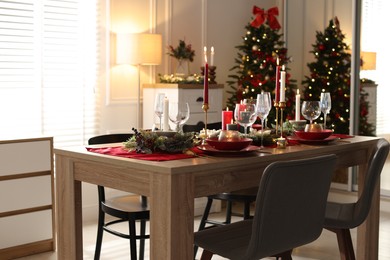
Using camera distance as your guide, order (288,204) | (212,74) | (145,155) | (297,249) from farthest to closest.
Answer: (212,74) < (297,249) < (145,155) < (288,204)

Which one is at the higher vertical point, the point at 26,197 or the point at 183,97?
the point at 183,97

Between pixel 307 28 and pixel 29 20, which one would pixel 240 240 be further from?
pixel 307 28

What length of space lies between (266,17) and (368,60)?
106 centimetres

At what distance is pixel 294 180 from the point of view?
2633mm

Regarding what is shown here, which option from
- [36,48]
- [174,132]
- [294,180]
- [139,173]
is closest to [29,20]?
[36,48]

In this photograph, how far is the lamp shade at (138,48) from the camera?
5.33 metres

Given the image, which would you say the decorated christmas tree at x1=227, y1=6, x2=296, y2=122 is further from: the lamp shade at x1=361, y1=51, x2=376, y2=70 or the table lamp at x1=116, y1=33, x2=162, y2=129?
the table lamp at x1=116, y1=33, x2=162, y2=129

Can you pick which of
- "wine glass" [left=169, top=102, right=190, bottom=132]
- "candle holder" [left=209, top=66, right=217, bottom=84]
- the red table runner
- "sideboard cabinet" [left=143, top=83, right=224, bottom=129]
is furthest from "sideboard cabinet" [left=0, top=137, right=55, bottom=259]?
"candle holder" [left=209, top=66, right=217, bottom=84]

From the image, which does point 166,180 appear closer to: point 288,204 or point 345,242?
point 288,204

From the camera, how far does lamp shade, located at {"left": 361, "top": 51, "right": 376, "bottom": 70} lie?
242 inches

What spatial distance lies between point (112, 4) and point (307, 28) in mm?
2206

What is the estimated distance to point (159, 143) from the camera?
2887 mm

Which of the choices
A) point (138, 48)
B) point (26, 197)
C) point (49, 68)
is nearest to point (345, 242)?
point (26, 197)

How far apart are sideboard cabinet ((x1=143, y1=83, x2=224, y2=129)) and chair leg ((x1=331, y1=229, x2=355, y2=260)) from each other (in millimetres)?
2281
